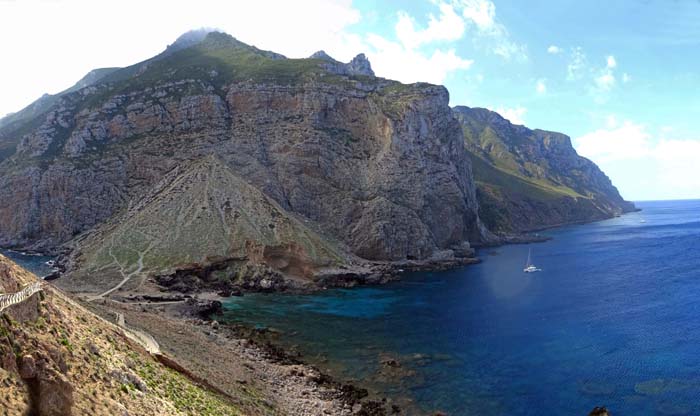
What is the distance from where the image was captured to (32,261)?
12800 cm

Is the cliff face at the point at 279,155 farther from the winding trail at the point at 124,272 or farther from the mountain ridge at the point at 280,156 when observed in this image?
the winding trail at the point at 124,272

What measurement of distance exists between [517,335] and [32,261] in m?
126

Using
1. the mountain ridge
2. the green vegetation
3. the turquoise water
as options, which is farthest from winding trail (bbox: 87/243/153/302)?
the green vegetation

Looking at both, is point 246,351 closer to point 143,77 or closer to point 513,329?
point 513,329

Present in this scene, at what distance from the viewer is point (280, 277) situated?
362 ft

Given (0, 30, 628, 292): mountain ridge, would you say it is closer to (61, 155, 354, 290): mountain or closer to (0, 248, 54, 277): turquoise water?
(0, 248, 54, 277): turquoise water

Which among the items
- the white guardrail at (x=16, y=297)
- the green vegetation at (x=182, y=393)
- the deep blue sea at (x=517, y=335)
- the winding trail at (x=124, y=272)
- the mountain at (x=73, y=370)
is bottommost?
the winding trail at (x=124, y=272)

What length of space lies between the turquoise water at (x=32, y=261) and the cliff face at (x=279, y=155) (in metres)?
8.04

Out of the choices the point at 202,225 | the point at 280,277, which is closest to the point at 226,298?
the point at 280,277

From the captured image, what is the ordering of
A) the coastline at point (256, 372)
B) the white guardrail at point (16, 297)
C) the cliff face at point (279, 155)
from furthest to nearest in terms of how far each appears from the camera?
the cliff face at point (279, 155), the coastline at point (256, 372), the white guardrail at point (16, 297)

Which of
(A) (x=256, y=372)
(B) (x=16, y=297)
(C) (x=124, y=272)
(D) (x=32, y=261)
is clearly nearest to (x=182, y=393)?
(B) (x=16, y=297)

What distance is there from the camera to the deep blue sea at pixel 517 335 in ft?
166

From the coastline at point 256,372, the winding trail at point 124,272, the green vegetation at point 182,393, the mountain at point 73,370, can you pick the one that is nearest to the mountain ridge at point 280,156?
→ the winding trail at point 124,272

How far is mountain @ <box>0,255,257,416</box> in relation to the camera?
69.4 feet
